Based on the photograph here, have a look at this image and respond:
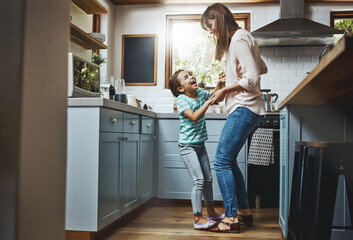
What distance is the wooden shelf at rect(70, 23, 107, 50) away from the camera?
3252 mm

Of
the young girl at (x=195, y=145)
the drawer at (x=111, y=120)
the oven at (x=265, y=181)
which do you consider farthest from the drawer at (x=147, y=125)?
the oven at (x=265, y=181)

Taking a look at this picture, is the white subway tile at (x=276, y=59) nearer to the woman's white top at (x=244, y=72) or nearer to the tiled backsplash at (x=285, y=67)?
the tiled backsplash at (x=285, y=67)

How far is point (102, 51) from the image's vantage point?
14.5 feet

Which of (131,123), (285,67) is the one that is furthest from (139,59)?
(131,123)

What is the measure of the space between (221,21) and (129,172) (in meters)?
1.25

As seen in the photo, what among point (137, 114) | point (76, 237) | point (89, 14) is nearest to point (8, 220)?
point (76, 237)

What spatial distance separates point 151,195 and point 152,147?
17.6 inches

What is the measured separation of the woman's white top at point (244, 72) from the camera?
2.39m

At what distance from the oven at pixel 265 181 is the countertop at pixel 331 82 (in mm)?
1510

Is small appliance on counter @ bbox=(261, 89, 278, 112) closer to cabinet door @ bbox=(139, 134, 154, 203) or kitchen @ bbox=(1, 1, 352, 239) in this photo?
cabinet door @ bbox=(139, 134, 154, 203)

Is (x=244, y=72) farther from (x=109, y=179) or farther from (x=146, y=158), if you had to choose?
(x=146, y=158)

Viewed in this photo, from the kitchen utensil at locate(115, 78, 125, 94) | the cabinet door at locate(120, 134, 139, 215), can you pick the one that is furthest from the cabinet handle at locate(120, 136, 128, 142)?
the kitchen utensil at locate(115, 78, 125, 94)

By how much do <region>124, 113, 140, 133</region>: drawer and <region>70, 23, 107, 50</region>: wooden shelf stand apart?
875mm

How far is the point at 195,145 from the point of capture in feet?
9.09
